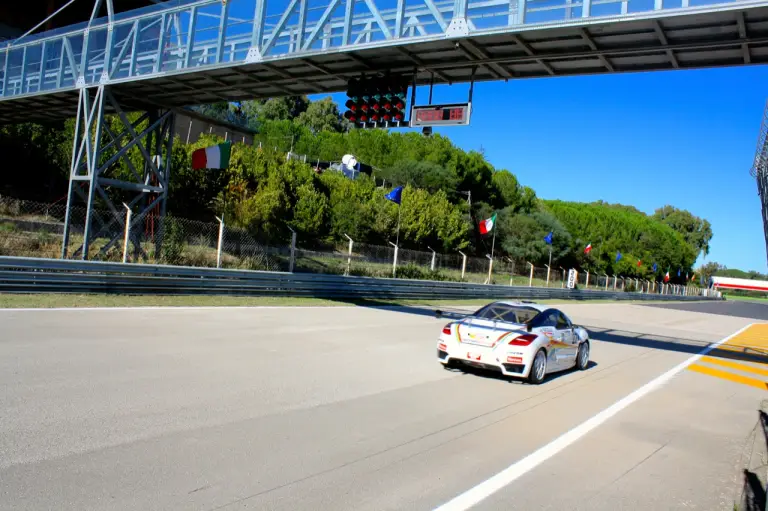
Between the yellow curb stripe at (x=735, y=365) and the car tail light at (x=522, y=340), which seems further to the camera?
the yellow curb stripe at (x=735, y=365)

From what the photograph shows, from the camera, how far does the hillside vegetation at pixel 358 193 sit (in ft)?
115

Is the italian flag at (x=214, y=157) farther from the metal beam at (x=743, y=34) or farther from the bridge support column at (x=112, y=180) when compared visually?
the metal beam at (x=743, y=34)

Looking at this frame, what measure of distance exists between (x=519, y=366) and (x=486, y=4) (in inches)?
334

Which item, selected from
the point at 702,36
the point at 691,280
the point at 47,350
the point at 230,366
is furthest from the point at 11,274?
the point at 691,280

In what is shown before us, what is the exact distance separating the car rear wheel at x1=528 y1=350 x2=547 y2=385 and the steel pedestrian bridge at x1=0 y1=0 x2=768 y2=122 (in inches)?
271

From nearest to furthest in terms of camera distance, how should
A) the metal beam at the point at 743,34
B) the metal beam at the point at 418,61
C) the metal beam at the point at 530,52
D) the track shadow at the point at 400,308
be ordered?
the metal beam at the point at 743,34 → the metal beam at the point at 530,52 → the metal beam at the point at 418,61 → the track shadow at the point at 400,308

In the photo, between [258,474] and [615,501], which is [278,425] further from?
[615,501]

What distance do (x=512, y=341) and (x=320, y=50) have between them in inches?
378

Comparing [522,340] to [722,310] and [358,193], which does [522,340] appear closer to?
[358,193]

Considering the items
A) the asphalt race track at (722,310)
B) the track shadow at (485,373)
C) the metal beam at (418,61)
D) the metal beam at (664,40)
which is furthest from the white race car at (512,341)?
the asphalt race track at (722,310)

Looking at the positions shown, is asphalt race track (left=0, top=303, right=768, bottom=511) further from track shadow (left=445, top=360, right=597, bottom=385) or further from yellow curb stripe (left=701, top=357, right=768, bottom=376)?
yellow curb stripe (left=701, top=357, right=768, bottom=376)

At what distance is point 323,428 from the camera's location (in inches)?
243

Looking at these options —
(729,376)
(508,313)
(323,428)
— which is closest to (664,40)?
(508,313)

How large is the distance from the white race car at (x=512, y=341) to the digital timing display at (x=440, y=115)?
6.09 metres
